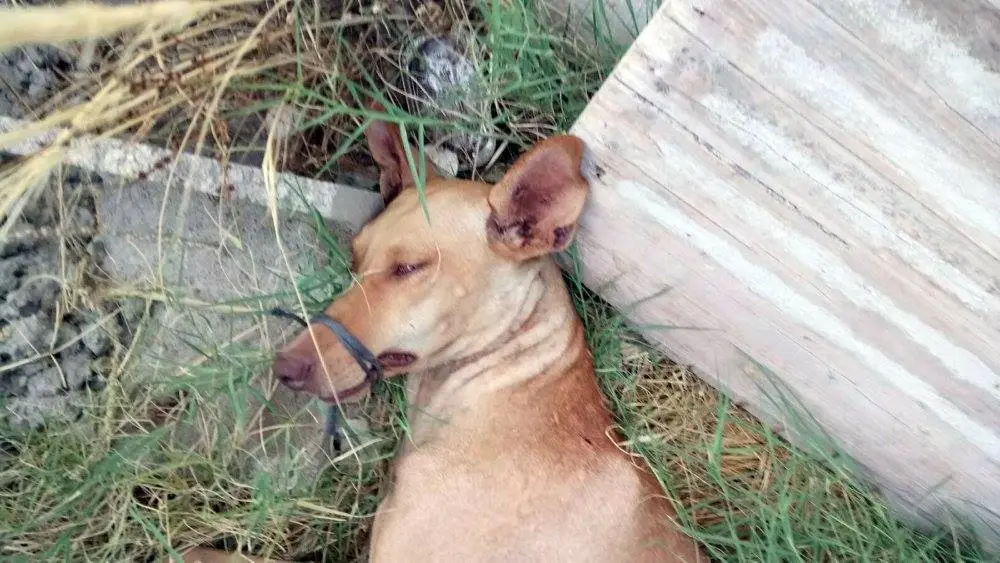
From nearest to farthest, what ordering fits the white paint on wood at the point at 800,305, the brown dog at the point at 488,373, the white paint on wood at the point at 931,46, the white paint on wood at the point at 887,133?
the white paint on wood at the point at 931,46, the white paint on wood at the point at 887,133, the brown dog at the point at 488,373, the white paint on wood at the point at 800,305

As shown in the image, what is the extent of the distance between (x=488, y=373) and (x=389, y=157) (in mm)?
780

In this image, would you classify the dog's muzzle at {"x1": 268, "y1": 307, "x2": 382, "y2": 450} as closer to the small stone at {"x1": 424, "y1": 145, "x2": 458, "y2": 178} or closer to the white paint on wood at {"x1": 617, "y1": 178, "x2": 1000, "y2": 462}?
the small stone at {"x1": 424, "y1": 145, "x2": 458, "y2": 178}

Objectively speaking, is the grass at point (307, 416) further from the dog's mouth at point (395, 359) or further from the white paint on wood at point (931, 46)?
the white paint on wood at point (931, 46)

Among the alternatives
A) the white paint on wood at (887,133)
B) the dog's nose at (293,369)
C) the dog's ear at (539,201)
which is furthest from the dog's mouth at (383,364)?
the white paint on wood at (887,133)

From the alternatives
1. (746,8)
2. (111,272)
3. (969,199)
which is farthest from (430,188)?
(969,199)

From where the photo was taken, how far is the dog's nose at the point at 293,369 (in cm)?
197

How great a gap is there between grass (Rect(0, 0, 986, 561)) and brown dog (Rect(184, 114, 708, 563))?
9.7 inches

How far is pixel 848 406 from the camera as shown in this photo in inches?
96.0

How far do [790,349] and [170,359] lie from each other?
2.14 meters

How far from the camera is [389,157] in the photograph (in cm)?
235

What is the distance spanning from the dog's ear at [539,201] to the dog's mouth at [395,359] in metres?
0.42

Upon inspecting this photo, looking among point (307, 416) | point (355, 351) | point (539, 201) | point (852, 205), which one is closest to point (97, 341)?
point (307, 416)

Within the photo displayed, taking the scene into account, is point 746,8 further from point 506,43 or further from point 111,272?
point 111,272

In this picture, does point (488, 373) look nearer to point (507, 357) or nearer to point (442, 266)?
point (507, 357)
